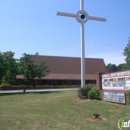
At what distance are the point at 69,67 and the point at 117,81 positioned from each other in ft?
→ 122

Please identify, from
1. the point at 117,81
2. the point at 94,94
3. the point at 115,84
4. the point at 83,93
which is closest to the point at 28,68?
the point at 83,93

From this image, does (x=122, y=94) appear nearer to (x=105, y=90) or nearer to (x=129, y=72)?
(x=129, y=72)

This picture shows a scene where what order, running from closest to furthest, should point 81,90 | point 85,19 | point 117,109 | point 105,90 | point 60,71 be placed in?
point 117,109 < point 105,90 < point 81,90 < point 85,19 < point 60,71

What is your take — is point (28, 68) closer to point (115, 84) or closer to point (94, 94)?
point (94, 94)

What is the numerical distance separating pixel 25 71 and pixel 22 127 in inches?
983

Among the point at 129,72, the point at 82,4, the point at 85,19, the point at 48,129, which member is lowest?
the point at 48,129

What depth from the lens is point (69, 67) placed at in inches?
2073

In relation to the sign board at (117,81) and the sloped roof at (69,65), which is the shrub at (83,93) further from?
the sloped roof at (69,65)

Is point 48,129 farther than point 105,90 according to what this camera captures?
No

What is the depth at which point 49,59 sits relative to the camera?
53.6 metres

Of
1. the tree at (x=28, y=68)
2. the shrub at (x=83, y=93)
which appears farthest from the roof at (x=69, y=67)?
the shrub at (x=83, y=93)

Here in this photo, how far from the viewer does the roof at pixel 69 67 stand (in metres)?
50.2

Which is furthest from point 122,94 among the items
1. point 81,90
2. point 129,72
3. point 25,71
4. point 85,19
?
point 25,71

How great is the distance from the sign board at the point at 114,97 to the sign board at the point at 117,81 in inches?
18.7
